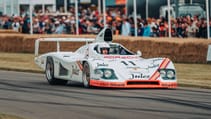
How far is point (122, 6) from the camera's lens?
46.8 meters

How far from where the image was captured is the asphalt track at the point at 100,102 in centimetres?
1241

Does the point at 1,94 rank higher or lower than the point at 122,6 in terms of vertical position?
lower

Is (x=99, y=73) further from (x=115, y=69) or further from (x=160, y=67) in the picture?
(x=160, y=67)

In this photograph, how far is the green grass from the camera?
19562 mm

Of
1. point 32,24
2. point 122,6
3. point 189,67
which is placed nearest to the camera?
point 189,67

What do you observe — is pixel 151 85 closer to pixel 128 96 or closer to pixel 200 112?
pixel 128 96

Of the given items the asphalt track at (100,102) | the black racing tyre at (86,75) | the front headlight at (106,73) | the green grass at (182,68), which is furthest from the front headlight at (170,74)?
the black racing tyre at (86,75)

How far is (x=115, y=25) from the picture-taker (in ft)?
112

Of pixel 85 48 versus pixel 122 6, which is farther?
pixel 122 6

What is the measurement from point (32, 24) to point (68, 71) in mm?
19557

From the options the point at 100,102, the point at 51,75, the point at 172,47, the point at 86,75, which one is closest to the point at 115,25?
the point at 172,47

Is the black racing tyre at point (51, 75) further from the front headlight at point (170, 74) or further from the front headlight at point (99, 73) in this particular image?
the front headlight at point (170, 74)

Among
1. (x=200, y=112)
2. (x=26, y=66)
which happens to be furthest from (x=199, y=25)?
(x=200, y=112)

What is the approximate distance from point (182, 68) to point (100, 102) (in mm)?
10538
